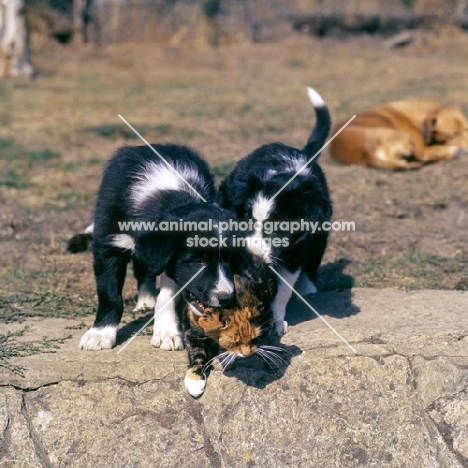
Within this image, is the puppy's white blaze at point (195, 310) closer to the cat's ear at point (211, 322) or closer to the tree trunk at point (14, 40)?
the cat's ear at point (211, 322)

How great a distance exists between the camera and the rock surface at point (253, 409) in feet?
13.4

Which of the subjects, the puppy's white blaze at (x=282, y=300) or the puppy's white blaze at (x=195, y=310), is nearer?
the puppy's white blaze at (x=195, y=310)

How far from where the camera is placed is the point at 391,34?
67.5ft

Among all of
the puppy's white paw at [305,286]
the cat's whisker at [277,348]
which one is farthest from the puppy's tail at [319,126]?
the cat's whisker at [277,348]

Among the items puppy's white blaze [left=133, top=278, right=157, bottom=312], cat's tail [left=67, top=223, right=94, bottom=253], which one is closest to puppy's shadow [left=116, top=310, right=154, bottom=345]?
puppy's white blaze [left=133, top=278, right=157, bottom=312]

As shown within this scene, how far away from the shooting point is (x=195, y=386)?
13.4 feet

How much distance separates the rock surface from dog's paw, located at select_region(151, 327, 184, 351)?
6cm

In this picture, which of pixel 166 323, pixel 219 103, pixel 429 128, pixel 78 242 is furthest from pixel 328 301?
pixel 219 103

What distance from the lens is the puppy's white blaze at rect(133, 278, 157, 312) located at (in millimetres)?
5219

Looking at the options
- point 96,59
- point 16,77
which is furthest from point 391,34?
point 16,77

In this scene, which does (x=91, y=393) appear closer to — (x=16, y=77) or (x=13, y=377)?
(x=13, y=377)

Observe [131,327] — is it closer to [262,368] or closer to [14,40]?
[262,368]

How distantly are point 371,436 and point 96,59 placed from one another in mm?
16115

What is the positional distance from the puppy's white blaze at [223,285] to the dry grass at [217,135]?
1728 millimetres
